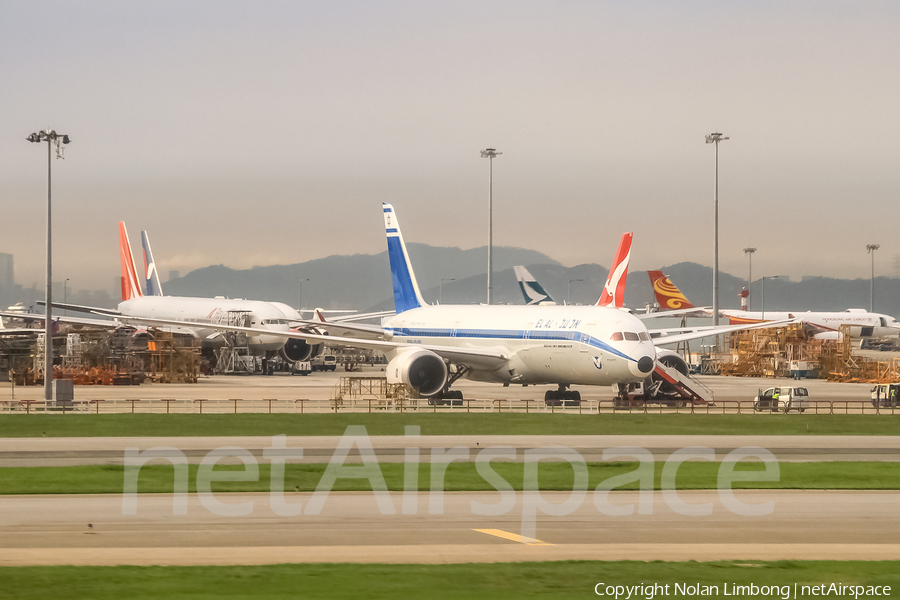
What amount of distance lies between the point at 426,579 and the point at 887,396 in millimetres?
53897

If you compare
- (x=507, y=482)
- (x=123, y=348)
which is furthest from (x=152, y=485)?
(x=123, y=348)

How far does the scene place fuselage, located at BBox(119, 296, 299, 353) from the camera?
3578 inches

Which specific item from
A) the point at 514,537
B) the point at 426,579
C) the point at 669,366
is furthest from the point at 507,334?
the point at 426,579

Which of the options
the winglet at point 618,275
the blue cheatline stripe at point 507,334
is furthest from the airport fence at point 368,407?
the winglet at point 618,275

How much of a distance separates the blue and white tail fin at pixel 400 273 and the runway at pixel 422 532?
4122 centimetres

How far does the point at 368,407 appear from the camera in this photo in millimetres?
55031

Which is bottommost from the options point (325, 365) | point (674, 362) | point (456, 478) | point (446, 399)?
point (325, 365)

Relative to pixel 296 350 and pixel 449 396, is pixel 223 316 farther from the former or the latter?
pixel 449 396

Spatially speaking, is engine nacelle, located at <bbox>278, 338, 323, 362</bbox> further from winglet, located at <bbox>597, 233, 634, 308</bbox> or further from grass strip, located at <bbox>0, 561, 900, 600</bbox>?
grass strip, located at <bbox>0, 561, 900, 600</bbox>

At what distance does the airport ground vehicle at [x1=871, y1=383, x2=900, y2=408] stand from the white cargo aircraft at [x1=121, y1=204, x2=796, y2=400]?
861 centimetres

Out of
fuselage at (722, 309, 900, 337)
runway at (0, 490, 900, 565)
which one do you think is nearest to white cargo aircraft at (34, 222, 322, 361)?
runway at (0, 490, 900, 565)

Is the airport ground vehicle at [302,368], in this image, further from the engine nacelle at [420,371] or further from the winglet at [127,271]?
the engine nacelle at [420,371]

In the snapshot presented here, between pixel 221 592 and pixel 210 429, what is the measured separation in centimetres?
2861

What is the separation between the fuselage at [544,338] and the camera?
52219 millimetres
